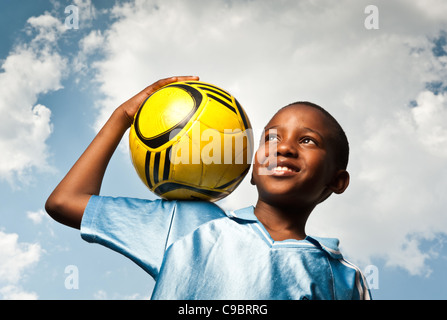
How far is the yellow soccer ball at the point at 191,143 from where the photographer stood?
2.43 m

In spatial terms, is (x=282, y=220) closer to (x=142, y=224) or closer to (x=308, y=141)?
(x=308, y=141)

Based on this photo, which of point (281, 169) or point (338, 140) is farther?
point (338, 140)

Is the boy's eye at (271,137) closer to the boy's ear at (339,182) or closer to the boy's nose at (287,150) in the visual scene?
the boy's nose at (287,150)

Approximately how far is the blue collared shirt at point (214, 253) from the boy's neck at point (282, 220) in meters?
0.09

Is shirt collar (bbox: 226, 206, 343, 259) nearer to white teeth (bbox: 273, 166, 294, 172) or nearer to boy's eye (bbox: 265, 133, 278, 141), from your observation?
white teeth (bbox: 273, 166, 294, 172)

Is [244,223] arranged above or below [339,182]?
below

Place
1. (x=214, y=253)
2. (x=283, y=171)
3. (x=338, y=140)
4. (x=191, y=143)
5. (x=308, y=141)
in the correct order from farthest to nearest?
(x=338, y=140) < (x=308, y=141) < (x=283, y=171) < (x=191, y=143) < (x=214, y=253)

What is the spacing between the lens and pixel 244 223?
8.04 feet

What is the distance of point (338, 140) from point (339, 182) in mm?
262

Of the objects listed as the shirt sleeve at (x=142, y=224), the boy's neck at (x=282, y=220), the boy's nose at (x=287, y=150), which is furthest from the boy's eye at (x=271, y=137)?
the shirt sleeve at (x=142, y=224)

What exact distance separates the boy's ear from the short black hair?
0.04 metres

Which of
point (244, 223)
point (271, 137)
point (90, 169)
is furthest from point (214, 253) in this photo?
point (90, 169)

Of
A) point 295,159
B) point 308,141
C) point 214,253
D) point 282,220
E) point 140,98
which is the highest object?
point 140,98

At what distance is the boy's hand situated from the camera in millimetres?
2834
